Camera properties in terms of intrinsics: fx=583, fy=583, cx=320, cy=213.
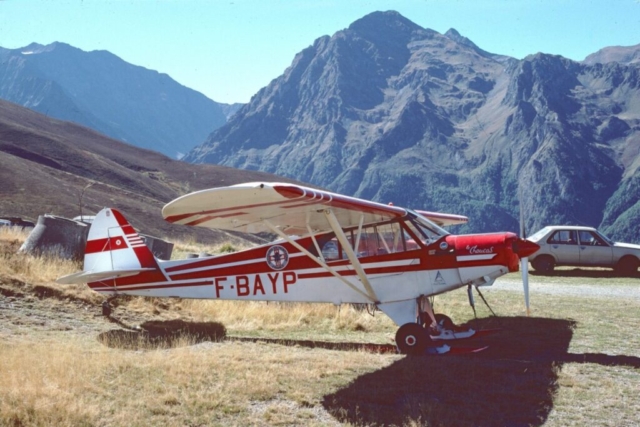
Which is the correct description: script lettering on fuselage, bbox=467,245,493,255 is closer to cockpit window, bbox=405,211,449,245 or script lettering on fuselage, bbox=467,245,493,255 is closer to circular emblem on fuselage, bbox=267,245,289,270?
cockpit window, bbox=405,211,449,245

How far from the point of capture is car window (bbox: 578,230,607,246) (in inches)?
890

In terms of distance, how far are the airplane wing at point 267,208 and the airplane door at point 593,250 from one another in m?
→ 14.6

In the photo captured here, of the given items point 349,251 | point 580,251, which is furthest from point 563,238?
point 349,251

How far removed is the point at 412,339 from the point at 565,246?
15.3 metres

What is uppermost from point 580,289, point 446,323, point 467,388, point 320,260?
point 320,260

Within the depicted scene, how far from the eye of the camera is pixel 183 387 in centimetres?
699

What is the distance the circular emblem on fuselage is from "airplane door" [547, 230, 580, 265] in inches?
586

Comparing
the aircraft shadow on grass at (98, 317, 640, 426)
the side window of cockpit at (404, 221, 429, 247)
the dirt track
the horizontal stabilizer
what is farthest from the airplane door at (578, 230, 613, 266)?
the horizontal stabilizer

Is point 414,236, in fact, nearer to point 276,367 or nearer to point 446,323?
point 446,323

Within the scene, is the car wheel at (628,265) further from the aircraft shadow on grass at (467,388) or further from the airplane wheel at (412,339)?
the airplane wheel at (412,339)

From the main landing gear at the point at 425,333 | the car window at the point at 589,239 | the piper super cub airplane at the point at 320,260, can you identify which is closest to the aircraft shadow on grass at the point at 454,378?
the main landing gear at the point at 425,333

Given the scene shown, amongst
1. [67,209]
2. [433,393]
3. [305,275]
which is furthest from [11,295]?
[67,209]

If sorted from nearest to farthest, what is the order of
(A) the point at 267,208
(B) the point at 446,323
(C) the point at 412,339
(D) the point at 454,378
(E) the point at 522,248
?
1. (D) the point at 454,378
2. (A) the point at 267,208
3. (C) the point at 412,339
4. (E) the point at 522,248
5. (B) the point at 446,323

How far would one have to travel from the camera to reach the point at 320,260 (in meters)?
10.4
